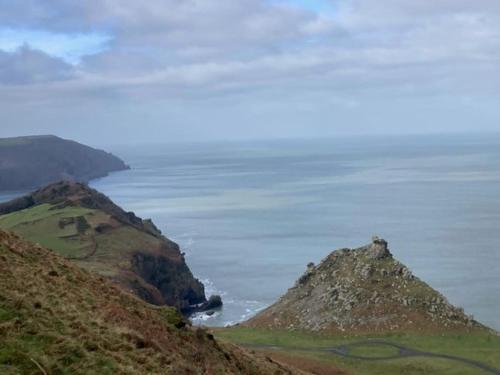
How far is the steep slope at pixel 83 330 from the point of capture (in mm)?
20047

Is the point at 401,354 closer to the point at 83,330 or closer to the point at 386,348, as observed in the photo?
the point at 386,348

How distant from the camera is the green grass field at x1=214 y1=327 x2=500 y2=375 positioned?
2213 inches

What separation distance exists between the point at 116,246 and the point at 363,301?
6635cm

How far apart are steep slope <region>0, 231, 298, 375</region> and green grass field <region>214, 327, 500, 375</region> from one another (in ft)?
85.2

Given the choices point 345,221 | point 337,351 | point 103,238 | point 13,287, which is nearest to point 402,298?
point 337,351

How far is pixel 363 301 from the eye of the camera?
7838cm

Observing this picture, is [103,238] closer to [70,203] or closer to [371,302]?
[70,203]

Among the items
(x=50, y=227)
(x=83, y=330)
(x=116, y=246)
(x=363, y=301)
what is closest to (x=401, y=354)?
(x=363, y=301)

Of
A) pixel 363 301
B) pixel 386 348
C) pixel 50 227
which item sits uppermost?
pixel 50 227

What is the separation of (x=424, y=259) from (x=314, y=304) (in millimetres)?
63439

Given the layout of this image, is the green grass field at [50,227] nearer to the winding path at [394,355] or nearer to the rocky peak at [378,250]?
the rocky peak at [378,250]

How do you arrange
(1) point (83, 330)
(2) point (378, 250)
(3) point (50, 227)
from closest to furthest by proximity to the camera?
(1) point (83, 330) → (2) point (378, 250) → (3) point (50, 227)

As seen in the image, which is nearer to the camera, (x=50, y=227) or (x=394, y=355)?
(x=394, y=355)

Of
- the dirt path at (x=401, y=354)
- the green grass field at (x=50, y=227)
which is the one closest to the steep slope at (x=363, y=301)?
the dirt path at (x=401, y=354)
